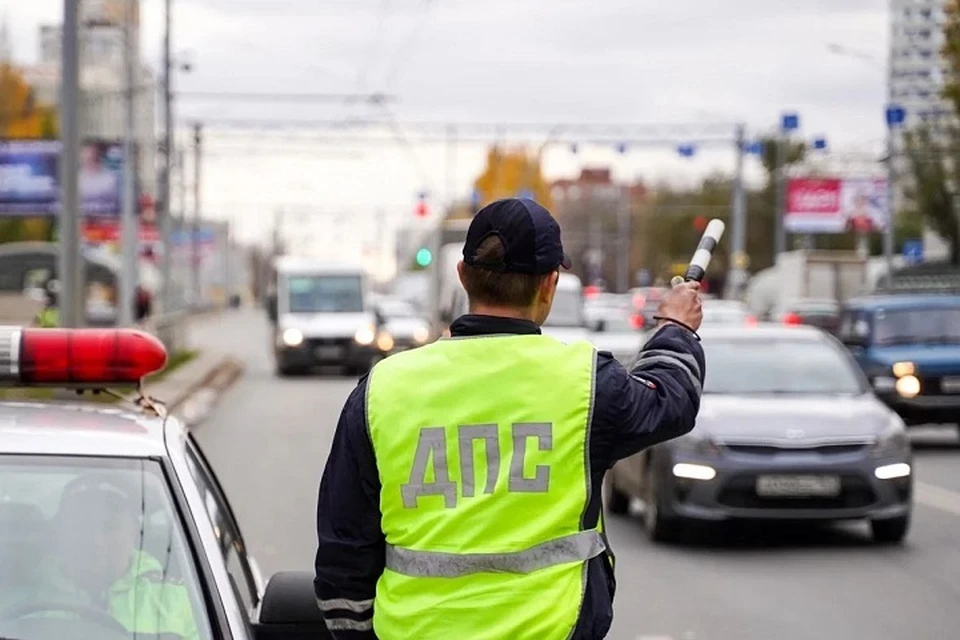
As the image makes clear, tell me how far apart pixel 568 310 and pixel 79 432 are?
26667mm

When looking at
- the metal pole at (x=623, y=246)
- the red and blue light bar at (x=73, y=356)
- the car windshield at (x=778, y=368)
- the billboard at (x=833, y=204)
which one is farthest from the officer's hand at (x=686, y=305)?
the metal pole at (x=623, y=246)

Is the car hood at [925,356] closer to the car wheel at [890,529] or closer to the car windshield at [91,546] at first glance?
the car wheel at [890,529]

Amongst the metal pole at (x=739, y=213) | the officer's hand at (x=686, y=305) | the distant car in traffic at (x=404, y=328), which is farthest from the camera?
the metal pole at (x=739, y=213)

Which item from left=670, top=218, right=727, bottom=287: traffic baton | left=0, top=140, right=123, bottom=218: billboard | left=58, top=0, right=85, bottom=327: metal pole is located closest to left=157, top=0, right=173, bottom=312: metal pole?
left=0, top=140, right=123, bottom=218: billboard

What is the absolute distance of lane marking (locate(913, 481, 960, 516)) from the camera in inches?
606

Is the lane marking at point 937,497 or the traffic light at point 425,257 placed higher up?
the traffic light at point 425,257

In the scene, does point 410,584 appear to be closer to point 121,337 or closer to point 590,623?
point 590,623

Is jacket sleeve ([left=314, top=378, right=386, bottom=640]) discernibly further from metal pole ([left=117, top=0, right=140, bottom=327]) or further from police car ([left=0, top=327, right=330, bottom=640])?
metal pole ([left=117, top=0, right=140, bottom=327])

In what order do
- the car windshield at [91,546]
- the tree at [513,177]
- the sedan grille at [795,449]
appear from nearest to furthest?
the car windshield at [91,546] → the sedan grille at [795,449] → the tree at [513,177]

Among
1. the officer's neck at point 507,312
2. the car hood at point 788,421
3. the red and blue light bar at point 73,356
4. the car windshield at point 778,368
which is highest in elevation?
the officer's neck at point 507,312

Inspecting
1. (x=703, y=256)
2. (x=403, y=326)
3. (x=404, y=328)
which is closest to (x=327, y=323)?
(x=404, y=328)

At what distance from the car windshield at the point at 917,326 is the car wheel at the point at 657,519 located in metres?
9.87

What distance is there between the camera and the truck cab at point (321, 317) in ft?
132

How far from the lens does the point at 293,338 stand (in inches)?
1588
